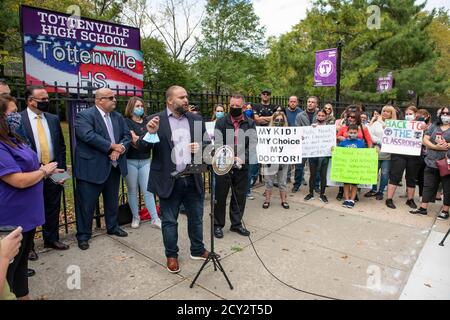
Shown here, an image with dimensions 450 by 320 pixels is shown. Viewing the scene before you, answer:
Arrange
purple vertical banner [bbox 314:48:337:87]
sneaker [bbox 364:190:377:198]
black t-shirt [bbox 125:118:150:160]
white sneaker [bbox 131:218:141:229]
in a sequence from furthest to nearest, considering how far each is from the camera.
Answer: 1. purple vertical banner [bbox 314:48:337:87]
2. sneaker [bbox 364:190:377:198]
3. white sneaker [bbox 131:218:141:229]
4. black t-shirt [bbox 125:118:150:160]

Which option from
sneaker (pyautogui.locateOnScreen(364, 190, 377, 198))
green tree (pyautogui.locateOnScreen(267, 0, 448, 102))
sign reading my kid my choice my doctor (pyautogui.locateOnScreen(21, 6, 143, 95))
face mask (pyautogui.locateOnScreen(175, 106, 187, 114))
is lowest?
sneaker (pyautogui.locateOnScreen(364, 190, 377, 198))

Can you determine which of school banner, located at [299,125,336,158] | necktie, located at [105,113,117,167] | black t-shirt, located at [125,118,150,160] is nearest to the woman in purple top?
necktie, located at [105,113,117,167]

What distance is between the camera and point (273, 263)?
154 inches

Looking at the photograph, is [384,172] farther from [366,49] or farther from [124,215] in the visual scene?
[366,49]

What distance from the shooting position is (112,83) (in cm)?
582

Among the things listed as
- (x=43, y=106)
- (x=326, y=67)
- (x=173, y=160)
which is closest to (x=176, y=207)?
(x=173, y=160)

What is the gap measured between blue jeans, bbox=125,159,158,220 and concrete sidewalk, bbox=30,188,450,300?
0.31 m

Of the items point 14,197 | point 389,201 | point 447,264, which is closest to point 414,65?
point 389,201

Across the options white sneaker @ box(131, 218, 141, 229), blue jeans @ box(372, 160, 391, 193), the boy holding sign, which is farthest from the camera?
blue jeans @ box(372, 160, 391, 193)

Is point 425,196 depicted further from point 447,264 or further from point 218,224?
point 218,224

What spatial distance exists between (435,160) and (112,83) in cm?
589

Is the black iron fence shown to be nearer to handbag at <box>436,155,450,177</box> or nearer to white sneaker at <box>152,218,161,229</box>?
white sneaker at <box>152,218,161,229</box>

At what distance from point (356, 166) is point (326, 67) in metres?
5.60

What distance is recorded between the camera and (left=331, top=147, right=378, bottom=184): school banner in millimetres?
6223
